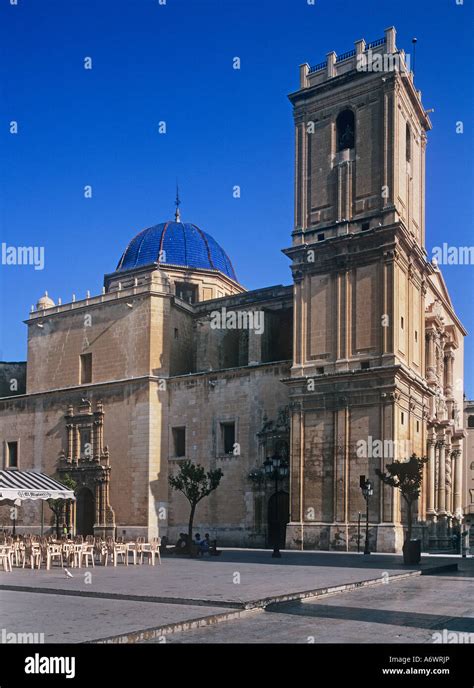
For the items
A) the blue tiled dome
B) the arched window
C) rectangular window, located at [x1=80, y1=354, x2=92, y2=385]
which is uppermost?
the arched window

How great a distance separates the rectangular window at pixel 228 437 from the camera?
129 feet

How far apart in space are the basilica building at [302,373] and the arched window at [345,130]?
0.28 feet

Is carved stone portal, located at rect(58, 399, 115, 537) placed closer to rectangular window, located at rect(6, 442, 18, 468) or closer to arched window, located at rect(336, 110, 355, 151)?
rectangular window, located at rect(6, 442, 18, 468)

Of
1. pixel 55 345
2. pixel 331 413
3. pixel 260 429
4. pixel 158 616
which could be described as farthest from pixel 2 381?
pixel 158 616

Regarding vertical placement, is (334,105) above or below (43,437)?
above

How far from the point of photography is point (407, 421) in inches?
1389

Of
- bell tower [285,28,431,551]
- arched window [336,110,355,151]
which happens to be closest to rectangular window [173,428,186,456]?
bell tower [285,28,431,551]

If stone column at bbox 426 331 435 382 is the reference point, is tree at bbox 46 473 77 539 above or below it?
below

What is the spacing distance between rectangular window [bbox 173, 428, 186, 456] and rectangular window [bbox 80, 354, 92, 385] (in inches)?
246

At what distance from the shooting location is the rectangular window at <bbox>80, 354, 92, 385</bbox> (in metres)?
45.0

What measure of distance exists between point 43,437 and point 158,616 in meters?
35.1

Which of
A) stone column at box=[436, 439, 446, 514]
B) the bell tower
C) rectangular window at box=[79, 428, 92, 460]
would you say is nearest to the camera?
the bell tower

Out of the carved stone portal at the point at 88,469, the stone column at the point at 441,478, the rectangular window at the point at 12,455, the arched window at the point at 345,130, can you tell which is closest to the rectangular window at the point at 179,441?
the carved stone portal at the point at 88,469
